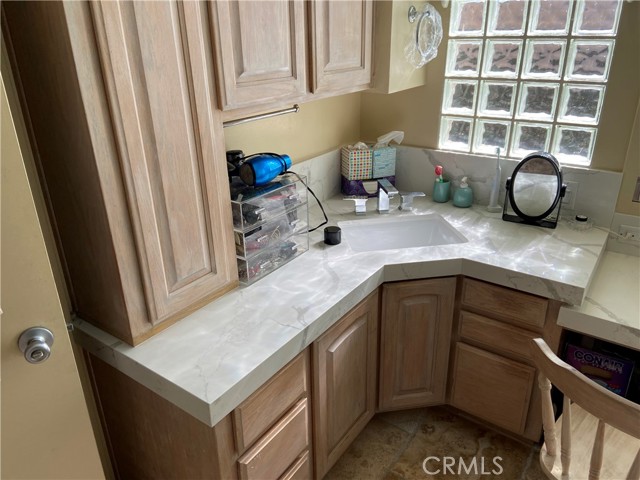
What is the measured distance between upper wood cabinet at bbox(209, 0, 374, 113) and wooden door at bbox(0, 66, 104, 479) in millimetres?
500

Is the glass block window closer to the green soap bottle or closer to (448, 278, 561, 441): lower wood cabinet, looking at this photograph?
the green soap bottle

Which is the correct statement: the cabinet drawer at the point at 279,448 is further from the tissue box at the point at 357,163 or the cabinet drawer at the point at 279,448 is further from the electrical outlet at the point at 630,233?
the electrical outlet at the point at 630,233

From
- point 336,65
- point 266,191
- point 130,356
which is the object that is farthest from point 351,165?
point 130,356

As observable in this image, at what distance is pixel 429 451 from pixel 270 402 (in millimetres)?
947

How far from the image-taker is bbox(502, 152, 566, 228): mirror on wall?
6.09ft

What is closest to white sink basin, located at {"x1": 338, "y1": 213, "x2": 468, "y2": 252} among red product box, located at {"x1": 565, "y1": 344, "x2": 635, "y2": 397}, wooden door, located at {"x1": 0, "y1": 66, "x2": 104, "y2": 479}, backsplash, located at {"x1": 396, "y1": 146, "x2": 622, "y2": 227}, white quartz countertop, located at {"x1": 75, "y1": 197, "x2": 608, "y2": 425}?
white quartz countertop, located at {"x1": 75, "y1": 197, "x2": 608, "y2": 425}

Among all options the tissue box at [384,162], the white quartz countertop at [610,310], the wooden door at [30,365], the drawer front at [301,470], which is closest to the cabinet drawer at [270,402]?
the drawer front at [301,470]

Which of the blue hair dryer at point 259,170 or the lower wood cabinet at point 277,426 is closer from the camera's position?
the lower wood cabinet at point 277,426

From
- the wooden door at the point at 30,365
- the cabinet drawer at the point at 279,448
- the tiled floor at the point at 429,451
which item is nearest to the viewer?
the wooden door at the point at 30,365

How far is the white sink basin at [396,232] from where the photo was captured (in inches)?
78.9

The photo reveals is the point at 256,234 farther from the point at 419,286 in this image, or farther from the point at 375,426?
the point at 375,426

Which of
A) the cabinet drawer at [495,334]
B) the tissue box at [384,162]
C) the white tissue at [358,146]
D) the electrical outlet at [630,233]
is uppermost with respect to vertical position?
the white tissue at [358,146]

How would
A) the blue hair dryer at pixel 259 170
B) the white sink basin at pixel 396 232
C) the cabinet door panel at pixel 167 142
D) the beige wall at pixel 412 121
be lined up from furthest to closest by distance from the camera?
the white sink basin at pixel 396 232
the beige wall at pixel 412 121
the blue hair dryer at pixel 259 170
the cabinet door panel at pixel 167 142

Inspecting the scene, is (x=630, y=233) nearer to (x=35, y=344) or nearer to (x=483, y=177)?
(x=483, y=177)
